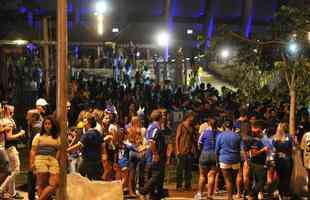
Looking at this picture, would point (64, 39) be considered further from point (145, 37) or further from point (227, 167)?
point (145, 37)

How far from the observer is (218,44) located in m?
13.5

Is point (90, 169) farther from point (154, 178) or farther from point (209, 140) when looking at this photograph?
point (209, 140)

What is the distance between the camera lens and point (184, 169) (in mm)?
13133

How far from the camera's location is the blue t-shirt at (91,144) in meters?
10.3

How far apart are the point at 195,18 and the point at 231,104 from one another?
911 inches

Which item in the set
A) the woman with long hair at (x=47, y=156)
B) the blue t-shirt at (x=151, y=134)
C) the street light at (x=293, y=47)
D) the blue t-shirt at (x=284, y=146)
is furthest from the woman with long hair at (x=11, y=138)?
the street light at (x=293, y=47)

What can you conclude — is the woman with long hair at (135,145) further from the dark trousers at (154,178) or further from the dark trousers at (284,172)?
the dark trousers at (284,172)

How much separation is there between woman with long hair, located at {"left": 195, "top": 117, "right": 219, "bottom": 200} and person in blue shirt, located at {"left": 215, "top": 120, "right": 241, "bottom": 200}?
14.1 inches

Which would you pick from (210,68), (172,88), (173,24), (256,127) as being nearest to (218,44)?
(256,127)

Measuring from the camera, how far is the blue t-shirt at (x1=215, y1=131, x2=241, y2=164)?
11359mm

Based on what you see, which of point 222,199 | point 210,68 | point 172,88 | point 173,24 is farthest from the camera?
point 173,24

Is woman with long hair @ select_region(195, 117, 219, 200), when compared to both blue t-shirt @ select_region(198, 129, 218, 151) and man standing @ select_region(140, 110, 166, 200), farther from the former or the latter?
man standing @ select_region(140, 110, 166, 200)

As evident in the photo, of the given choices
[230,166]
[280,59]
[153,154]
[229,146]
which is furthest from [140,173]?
[280,59]

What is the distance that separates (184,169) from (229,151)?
6.42ft
